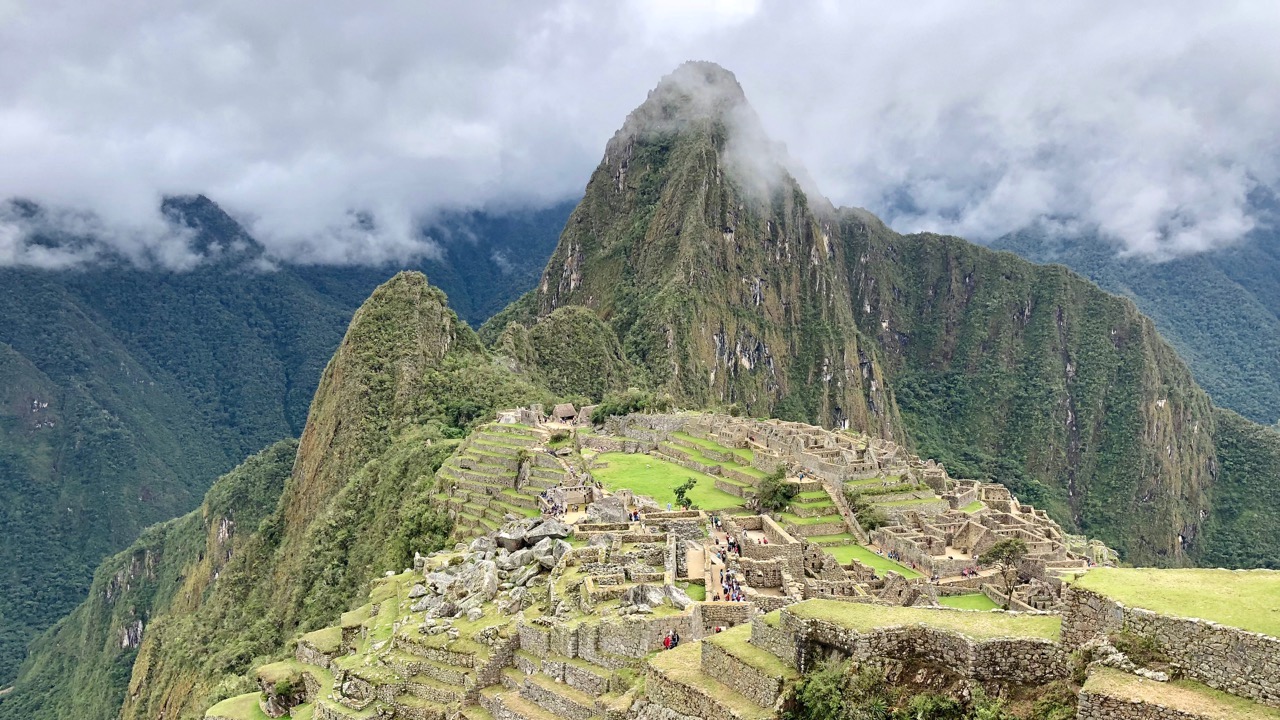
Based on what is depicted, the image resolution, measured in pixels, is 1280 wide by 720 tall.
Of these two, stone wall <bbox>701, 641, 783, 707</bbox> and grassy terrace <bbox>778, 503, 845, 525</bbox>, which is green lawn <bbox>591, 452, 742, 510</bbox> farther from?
stone wall <bbox>701, 641, 783, 707</bbox>

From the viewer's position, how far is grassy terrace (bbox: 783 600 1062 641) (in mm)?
10938

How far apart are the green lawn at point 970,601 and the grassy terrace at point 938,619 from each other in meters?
21.7

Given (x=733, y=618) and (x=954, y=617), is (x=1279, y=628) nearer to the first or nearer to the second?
(x=954, y=617)

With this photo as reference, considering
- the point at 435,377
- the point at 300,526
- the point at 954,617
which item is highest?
the point at 435,377

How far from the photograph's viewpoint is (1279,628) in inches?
347

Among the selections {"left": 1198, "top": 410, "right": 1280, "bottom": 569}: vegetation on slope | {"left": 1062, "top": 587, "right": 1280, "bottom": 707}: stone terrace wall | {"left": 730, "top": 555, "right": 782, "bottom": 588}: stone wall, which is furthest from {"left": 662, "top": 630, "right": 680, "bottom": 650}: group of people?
{"left": 1198, "top": 410, "right": 1280, "bottom": 569}: vegetation on slope

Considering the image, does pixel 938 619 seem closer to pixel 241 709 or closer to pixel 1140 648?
pixel 1140 648

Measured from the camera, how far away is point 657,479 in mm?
52969

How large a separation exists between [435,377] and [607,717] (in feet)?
292

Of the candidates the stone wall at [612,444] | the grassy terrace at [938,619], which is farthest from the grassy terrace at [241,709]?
the stone wall at [612,444]

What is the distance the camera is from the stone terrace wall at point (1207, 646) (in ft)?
28.1

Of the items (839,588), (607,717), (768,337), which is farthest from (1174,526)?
(607,717)

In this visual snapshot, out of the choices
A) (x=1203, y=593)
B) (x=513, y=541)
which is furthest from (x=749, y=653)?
(x=513, y=541)

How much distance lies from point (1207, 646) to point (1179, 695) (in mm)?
603
